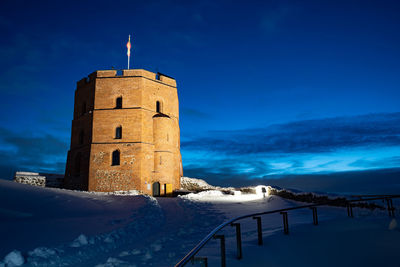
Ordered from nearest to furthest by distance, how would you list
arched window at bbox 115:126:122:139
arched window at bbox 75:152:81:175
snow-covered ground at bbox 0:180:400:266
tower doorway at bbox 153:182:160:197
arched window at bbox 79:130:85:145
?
1. snow-covered ground at bbox 0:180:400:266
2. tower doorway at bbox 153:182:160:197
3. arched window at bbox 115:126:122:139
4. arched window at bbox 75:152:81:175
5. arched window at bbox 79:130:85:145

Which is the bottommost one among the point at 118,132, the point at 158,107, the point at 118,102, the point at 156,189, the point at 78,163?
the point at 156,189

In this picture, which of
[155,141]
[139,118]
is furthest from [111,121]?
[155,141]

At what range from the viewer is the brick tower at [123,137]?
2559 centimetres

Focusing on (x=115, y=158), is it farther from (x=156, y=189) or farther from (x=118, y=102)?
(x=118, y=102)

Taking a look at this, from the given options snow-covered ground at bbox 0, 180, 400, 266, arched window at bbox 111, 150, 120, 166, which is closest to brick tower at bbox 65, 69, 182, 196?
arched window at bbox 111, 150, 120, 166

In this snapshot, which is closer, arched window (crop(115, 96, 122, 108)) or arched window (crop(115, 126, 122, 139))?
arched window (crop(115, 126, 122, 139))

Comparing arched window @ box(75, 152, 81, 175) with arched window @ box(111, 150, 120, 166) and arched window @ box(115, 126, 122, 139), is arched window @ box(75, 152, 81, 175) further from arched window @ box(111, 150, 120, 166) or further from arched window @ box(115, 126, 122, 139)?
arched window @ box(115, 126, 122, 139)

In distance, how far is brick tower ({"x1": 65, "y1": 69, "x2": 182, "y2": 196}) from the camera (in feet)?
84.0

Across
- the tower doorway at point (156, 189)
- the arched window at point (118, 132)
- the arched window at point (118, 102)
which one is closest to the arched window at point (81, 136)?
the arched window at point (118, 132)

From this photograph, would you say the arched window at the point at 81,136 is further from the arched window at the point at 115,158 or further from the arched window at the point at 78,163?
the arched window at the point at 115,158

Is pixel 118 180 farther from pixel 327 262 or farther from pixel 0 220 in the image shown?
pixel 327 262

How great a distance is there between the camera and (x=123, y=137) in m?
26.4

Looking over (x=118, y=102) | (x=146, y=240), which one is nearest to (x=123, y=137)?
(x=118, y=102)

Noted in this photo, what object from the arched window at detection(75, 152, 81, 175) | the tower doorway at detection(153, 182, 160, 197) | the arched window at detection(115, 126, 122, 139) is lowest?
the tower doorway at detection(153, 182, 160, 197)
